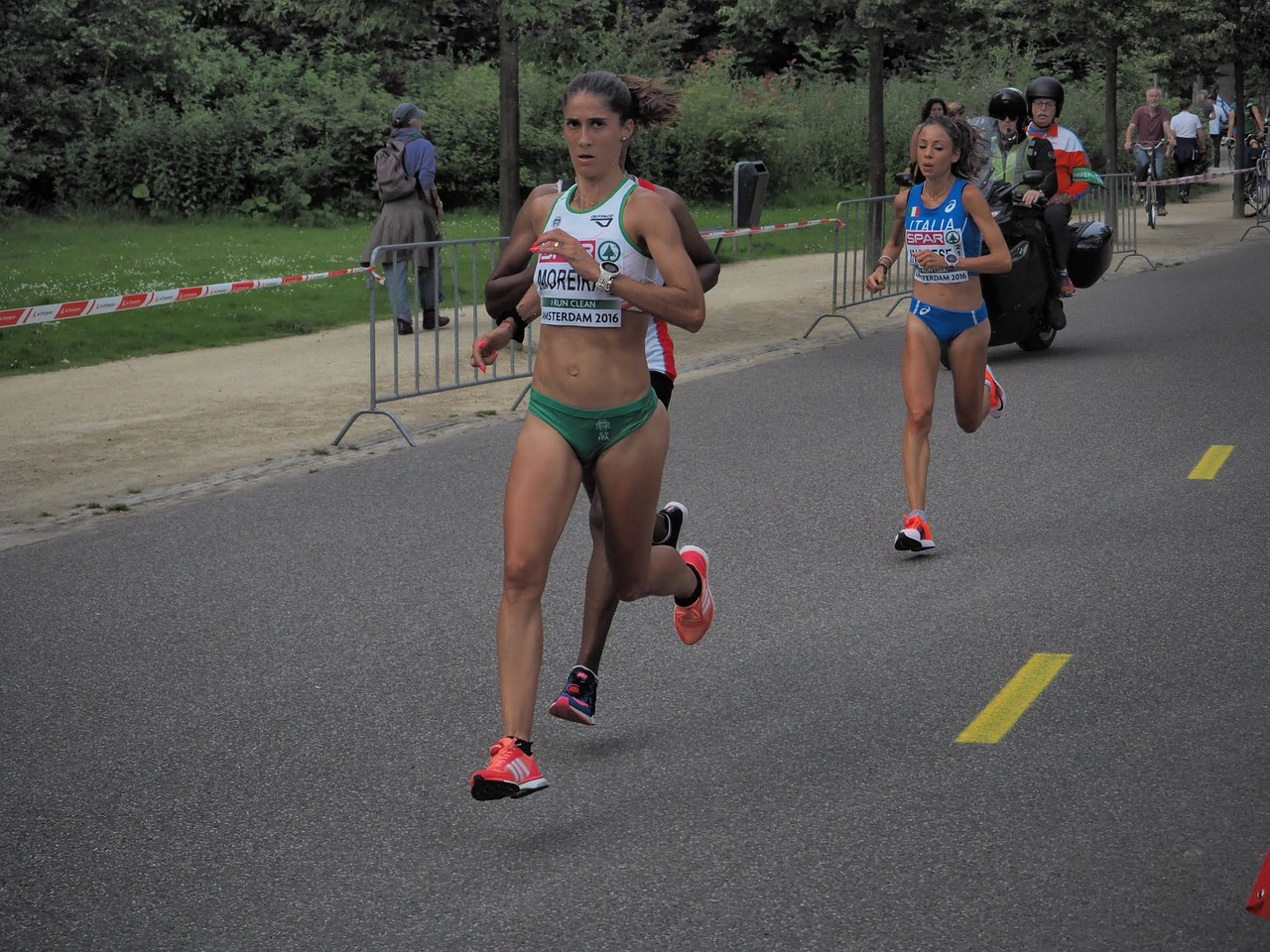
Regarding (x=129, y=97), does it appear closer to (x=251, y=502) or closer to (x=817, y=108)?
(x=817, y=108)

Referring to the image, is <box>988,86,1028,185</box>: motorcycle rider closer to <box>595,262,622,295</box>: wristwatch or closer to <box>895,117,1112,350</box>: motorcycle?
<box>895,117,1112,350</box>: motorcycle

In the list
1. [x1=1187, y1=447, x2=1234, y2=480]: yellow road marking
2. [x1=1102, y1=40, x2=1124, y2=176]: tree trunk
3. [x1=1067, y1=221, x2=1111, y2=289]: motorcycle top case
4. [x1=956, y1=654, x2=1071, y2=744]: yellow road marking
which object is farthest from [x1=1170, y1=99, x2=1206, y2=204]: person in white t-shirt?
[x1=956, y1=654, x2=1071, y2=744]: yellow road marking

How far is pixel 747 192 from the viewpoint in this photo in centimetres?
2316

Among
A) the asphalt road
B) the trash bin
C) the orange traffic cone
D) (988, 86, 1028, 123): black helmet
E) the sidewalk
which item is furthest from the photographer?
the trash bin

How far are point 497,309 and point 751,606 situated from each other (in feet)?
6.74

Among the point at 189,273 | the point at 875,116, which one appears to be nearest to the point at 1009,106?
the point at 875,116

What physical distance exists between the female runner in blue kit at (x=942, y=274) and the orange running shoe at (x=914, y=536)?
8 cm

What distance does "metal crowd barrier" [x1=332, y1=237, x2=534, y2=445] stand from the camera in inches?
463

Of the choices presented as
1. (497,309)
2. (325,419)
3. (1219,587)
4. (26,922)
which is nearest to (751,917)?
(26,922)

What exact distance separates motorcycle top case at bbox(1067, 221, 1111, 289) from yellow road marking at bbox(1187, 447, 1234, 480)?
4267 millimetres

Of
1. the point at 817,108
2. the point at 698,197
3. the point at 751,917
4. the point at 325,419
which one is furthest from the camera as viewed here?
the point at 817,108

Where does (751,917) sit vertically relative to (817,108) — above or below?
below

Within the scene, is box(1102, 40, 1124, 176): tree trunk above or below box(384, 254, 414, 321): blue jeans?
above

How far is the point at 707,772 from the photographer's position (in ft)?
17.6
